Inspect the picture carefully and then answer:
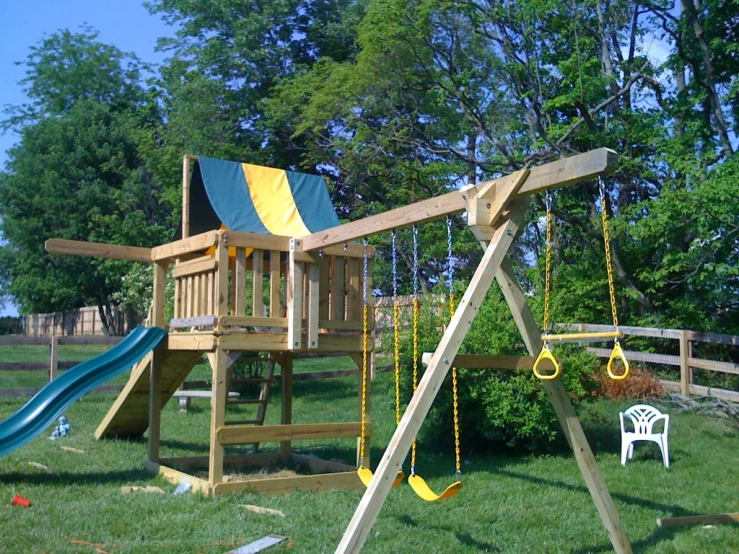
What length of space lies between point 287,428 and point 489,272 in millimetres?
3134

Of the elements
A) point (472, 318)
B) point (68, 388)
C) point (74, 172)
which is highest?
point (74, 172)

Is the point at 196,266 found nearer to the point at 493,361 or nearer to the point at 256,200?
the point at 256,200

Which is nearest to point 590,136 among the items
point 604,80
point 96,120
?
point 604,80

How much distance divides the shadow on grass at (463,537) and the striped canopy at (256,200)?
3.19m

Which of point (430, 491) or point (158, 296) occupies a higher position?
point (158, 296)

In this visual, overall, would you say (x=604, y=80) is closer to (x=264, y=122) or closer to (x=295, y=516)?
(x=295, y=516)

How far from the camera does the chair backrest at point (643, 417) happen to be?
8.91m

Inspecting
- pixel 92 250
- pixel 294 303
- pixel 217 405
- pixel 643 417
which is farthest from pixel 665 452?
pixel 92 250

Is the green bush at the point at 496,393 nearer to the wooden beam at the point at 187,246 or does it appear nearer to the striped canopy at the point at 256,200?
the striped canopy at the point at 256,200

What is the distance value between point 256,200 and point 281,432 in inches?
98.8

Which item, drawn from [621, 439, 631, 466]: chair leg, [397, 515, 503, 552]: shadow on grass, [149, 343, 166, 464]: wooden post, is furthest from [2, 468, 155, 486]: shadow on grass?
[621, 439, 631, 466]: chair leg

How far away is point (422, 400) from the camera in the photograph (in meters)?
4.80

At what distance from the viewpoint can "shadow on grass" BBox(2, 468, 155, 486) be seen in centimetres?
732

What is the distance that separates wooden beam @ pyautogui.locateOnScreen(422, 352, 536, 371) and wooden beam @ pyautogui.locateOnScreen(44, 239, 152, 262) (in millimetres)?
4119
